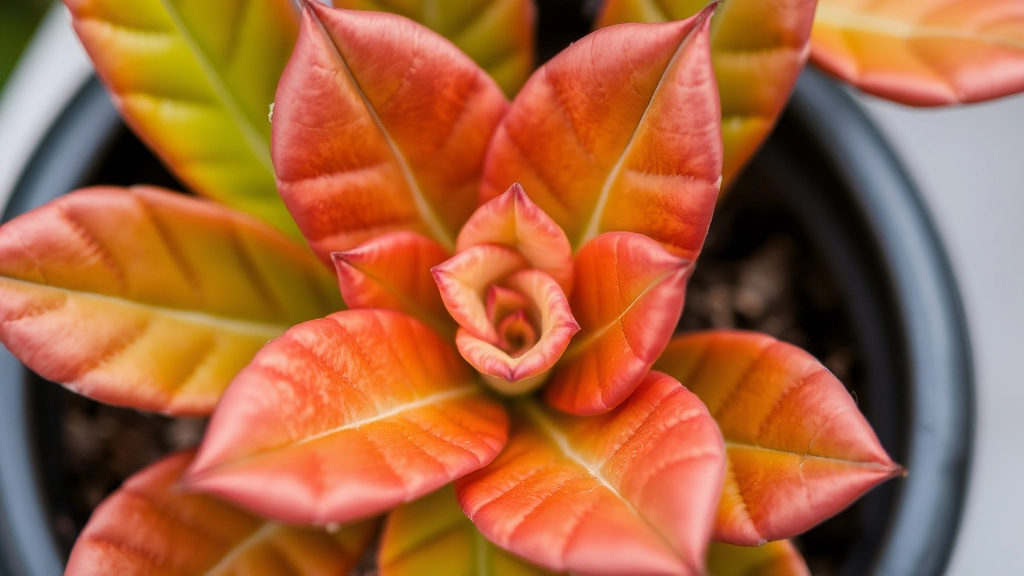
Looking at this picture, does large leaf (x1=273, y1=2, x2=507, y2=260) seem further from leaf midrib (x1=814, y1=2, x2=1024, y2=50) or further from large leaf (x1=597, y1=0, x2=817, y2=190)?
leaf midrib (x1=814, y1=2, x2=1024, y2=50)

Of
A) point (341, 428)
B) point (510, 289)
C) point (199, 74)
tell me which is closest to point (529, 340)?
point (510, 289)

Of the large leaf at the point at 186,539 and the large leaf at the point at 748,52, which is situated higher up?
the large leaf at the point at 748,52

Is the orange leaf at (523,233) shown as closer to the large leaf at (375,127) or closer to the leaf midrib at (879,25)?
the large leaf at (375,127)

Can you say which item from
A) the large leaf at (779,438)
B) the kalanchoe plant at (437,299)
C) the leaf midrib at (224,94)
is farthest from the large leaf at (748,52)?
the leaf midrib at (224,94)

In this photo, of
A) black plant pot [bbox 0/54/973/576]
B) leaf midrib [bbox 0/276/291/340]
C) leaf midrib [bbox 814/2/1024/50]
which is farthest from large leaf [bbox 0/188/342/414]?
leaf midrib [bbox 814/2/1024/50]

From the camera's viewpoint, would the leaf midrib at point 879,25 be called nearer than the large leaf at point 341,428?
No

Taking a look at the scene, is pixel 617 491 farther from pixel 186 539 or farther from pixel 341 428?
pixel 186 539

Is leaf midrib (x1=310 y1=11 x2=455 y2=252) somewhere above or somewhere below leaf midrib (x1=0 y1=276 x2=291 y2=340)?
above
